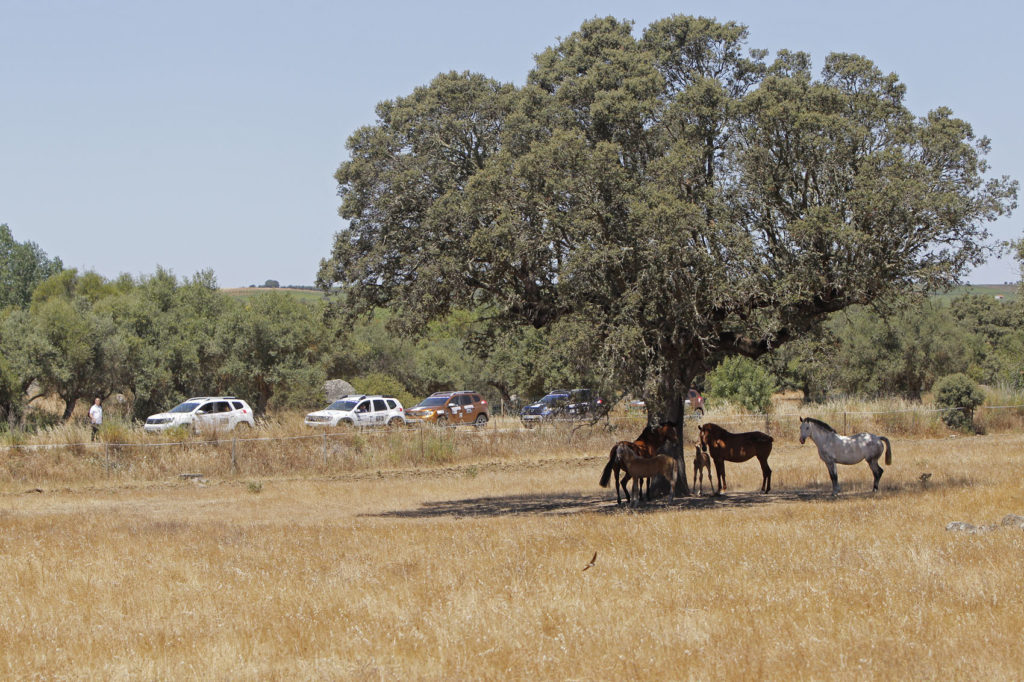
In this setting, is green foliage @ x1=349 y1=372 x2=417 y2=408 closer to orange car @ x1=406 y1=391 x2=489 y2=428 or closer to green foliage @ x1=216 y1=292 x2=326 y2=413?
green foliage @ x1=216 y1=292 x2=326 y2=413

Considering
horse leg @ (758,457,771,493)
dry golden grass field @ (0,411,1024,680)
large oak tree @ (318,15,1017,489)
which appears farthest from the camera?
horse leg @ (758,457,771,493)

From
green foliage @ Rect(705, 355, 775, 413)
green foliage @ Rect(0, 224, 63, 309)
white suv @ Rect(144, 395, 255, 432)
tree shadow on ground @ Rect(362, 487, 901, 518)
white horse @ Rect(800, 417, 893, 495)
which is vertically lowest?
tree shadow on ground @ Rect(362, 487, 901, 518)

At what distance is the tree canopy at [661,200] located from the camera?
19.3 meters

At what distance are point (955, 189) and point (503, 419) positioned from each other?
29.6m

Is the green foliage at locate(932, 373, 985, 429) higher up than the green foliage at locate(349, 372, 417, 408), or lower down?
Result: lower down

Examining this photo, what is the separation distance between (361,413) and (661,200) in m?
29.4

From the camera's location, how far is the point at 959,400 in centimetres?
4297

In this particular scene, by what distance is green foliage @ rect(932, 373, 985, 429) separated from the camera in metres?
42.7

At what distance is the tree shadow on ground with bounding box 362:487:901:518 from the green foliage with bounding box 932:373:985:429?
22129 mm

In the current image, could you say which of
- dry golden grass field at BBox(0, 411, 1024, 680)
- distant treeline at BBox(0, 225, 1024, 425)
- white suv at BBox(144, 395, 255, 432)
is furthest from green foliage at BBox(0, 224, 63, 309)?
dry golden grass field at BBox(0, 411, 1024, 680)

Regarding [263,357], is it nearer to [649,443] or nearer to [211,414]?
A: [211,414]

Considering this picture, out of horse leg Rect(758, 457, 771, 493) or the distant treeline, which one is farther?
the distant treeline

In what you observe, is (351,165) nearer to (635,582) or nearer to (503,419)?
(635,582)

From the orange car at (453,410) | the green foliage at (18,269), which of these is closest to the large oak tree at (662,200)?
the orange car at (453,410)
